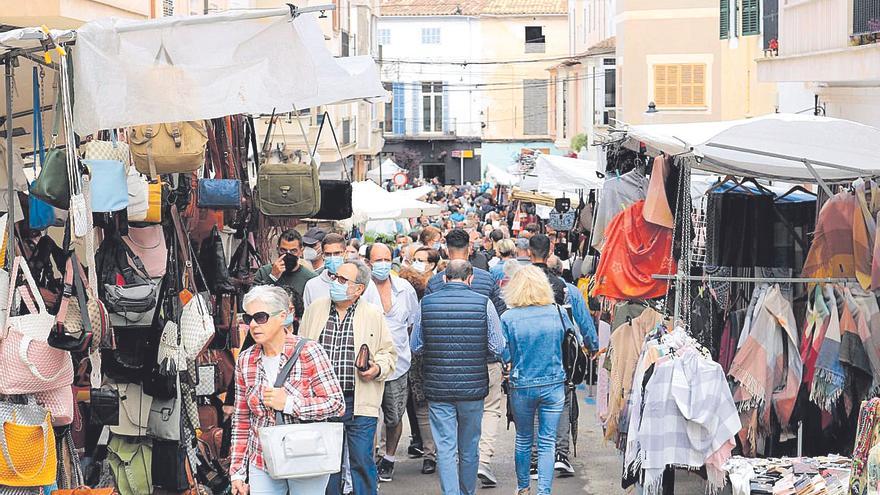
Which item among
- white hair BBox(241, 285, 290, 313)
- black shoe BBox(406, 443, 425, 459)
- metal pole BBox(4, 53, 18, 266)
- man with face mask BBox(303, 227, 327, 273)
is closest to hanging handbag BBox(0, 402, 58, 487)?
metal pole BBox(4, 53, 18, 266)

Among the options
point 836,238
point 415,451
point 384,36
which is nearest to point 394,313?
point 415,451

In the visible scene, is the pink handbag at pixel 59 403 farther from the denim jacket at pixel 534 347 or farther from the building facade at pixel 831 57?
the building facade at pixel 831 57

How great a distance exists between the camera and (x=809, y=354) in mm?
8812

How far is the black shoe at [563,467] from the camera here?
1160 cm

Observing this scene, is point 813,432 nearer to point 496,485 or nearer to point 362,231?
point 496,485

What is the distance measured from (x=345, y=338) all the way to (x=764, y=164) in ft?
10.0

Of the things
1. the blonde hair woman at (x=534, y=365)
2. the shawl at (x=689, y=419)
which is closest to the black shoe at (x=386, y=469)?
the blonde hair woman at (x=534, y=365)

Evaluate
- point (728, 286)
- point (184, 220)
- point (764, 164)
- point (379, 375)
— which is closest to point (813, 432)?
point (728, 286)

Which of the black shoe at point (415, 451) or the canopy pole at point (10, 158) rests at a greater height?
the canopy pole at point (10, 158)

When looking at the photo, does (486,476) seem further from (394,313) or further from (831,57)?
(831,57)

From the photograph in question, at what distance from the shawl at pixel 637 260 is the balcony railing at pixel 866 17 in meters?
5.69

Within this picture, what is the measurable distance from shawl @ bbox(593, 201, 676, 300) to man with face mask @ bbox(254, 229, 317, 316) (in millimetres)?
2721

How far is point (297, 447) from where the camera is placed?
741cm

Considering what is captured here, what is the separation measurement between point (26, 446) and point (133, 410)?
1683 mm
